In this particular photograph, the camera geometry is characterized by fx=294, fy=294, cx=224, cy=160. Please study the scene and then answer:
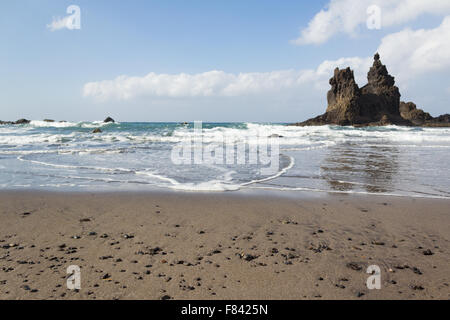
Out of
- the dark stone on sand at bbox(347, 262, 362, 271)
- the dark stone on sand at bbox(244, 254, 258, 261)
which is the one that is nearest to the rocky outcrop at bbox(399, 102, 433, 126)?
the dark stone on sand at bbox(347, 262, 362, 271)

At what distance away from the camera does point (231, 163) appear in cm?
1048

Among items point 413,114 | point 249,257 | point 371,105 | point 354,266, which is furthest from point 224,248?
point 413,114

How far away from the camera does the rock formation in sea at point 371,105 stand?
6331cm

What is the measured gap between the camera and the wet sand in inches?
100.0

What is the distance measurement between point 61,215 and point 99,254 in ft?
6.07

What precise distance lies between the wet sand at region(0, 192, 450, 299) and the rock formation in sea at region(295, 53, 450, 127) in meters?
59.7

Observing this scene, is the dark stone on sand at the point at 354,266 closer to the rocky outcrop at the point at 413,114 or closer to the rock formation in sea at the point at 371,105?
the rock formation in sea at the point at 371,105

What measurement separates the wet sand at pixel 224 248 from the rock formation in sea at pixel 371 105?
196 ft

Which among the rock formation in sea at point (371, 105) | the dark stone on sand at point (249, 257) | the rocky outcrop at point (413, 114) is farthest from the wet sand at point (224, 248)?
the rocky outcrop at point (413, 114)

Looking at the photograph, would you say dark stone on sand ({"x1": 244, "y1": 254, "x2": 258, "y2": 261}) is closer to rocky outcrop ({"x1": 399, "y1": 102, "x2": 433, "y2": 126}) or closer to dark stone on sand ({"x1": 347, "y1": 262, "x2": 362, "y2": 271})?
dark stone on sand ({"x1": 347, "y1": 262, "x2": 362, "y2": 271})

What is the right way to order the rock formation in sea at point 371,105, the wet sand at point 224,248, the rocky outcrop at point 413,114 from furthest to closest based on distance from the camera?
the rocky outcrop at point 413,114, the rock formation in sea at point 371,105, the wet sand at point 224,248

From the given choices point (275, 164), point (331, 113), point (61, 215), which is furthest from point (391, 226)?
point (331, 113)

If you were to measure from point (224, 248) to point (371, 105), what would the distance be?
2925 inches

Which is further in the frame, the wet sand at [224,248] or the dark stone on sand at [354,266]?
the dark stone on sand at [354,266]
